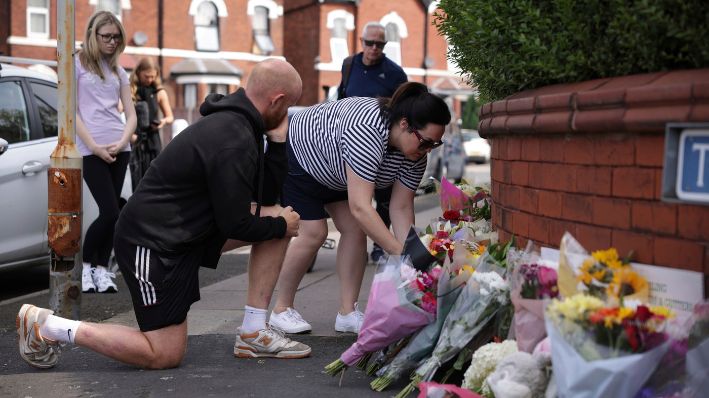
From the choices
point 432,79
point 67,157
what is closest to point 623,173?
point 67,157

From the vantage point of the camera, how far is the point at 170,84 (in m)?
39.4

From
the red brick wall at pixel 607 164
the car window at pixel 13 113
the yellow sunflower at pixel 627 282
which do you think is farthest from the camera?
the car window at pixel 13 113

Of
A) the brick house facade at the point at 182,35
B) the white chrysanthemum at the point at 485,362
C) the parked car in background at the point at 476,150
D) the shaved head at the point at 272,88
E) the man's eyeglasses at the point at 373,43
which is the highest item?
the brick house facade at the point at 182,35

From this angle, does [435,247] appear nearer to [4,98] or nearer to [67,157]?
[67,157]

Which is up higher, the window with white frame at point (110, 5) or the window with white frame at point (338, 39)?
the window with white frame at point (110, 5)

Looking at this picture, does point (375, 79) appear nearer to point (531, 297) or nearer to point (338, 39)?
point (531, 297)

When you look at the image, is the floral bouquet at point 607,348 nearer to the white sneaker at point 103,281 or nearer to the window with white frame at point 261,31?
the white sneaker at point 103,281

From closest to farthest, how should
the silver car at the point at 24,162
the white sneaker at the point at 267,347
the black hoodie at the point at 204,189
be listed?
the black hoodie at the point at 204,189 → the white sneaker at the point at 267,347 → the silver car at the point at 24,162

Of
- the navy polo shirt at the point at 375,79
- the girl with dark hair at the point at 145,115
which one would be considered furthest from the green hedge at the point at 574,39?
the girl with dark hair at the point at 145,115

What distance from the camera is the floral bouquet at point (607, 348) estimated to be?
3.07m

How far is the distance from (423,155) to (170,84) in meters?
34.9

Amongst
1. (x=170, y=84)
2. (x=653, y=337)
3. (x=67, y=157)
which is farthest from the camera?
(x=170, y=84)

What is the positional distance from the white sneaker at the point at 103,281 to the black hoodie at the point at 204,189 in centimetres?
260

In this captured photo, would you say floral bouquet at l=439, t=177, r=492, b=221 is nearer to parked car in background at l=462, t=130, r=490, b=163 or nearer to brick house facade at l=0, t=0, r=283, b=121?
brick house facade at l=0, t=0, r=283, b=121
